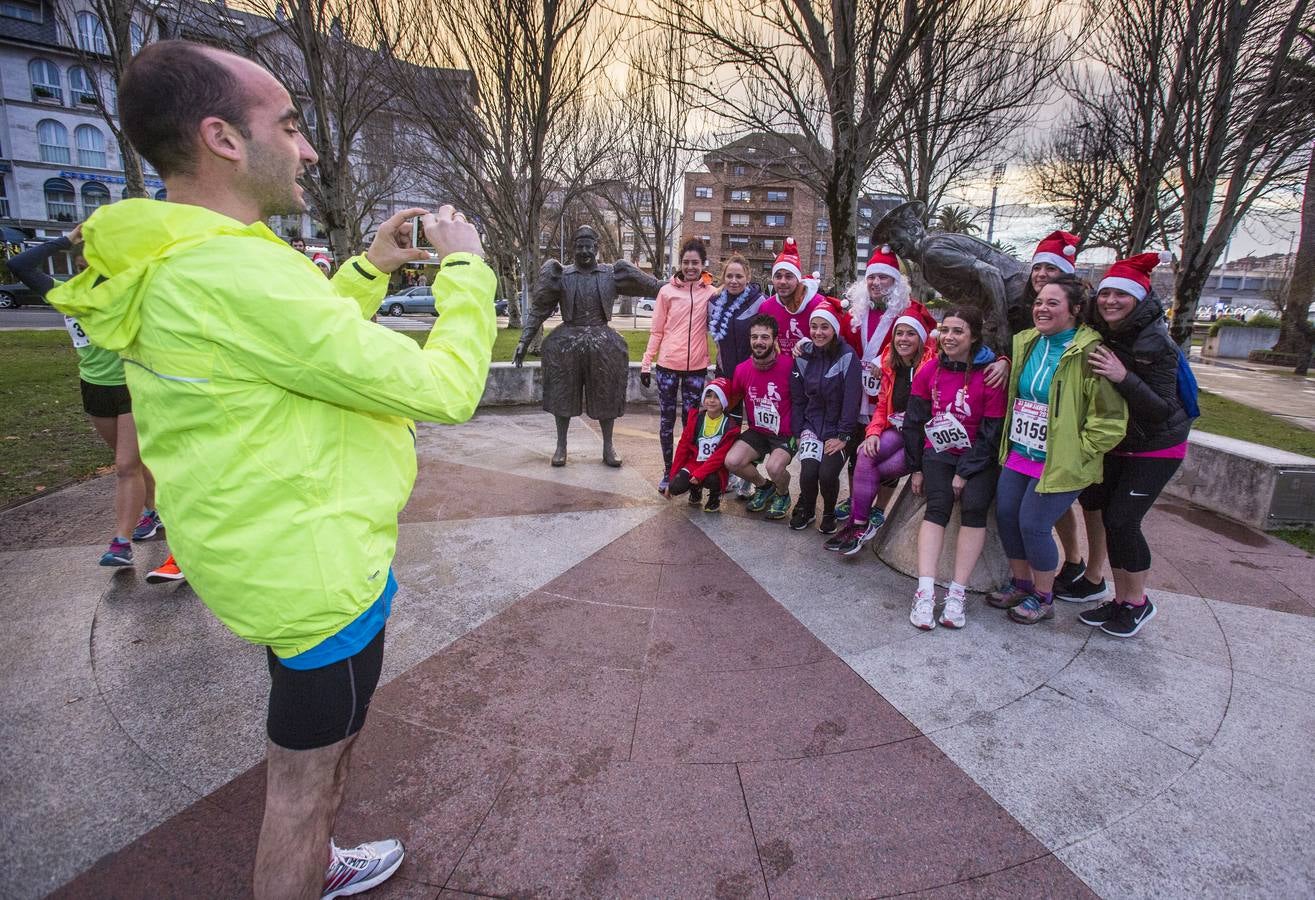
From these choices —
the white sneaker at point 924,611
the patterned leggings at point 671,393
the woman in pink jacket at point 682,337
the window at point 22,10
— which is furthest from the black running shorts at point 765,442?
the window at point 22,10

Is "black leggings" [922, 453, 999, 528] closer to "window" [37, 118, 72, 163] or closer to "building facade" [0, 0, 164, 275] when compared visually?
"building facade" [0, 0, 164, 275]

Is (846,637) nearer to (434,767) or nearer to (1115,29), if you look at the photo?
(434,767)

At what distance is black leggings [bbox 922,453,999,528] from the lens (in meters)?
3.67

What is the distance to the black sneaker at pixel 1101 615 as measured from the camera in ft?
11.5

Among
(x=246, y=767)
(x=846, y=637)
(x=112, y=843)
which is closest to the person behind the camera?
(x=112, y=843)

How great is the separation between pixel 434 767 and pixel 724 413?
341 cm

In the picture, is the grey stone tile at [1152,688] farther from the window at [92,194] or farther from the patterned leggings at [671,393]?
the window at [92,194]

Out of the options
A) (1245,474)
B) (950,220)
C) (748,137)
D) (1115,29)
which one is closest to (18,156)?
(748,137)

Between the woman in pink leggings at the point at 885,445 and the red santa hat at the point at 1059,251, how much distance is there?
0.74 m

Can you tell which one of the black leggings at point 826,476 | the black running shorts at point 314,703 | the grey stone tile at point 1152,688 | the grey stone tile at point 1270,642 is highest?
the black running shorts at point 314,703

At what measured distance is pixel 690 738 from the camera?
2.57 m


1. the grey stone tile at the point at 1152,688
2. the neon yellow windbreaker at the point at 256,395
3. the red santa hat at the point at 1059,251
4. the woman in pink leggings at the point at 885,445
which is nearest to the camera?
the neon yellow windbreaker at the point at 256,395

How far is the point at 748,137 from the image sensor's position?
1162cm

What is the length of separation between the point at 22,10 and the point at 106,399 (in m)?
49.2
